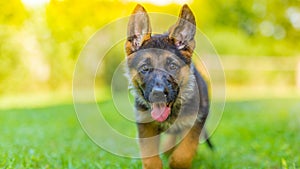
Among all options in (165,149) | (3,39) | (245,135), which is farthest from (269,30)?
(165,149)

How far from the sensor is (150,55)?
446 centimetres

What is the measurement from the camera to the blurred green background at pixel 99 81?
5730mm

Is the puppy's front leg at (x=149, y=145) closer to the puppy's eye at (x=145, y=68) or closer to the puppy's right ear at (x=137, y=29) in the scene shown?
the puppy's eye at (x=145, y=68)

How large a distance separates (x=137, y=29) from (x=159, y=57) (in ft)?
1.41

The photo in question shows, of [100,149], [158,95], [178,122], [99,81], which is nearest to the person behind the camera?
[158,95]

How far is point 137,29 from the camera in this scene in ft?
15.1

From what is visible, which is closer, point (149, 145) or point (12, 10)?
point (149, 145)

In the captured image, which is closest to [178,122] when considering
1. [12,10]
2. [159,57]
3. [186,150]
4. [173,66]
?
[186,150]

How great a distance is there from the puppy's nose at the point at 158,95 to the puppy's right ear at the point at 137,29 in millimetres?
716

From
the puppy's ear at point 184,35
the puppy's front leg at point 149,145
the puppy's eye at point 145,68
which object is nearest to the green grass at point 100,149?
the puppy's front leg at point 149,145

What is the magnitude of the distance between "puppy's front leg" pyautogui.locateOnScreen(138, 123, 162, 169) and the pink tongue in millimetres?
238

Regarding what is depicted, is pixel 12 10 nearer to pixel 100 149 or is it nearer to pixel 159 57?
pixel 100 149

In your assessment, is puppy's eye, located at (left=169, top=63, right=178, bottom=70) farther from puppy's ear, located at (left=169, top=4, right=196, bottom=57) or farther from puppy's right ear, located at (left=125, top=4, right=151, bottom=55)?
puppy's right ear, located at (left=125, top=4, right=151, bottom=55)

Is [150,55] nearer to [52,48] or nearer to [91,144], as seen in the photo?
[91,144]
